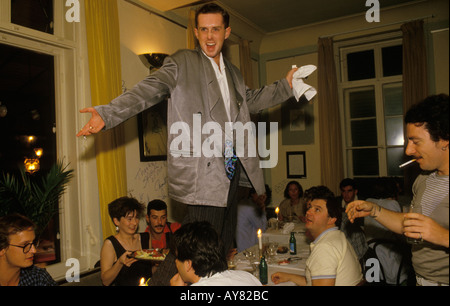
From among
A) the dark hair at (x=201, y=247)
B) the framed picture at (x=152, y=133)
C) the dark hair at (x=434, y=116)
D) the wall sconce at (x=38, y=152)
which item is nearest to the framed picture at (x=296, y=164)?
the framed picture at (x=152, y=133)

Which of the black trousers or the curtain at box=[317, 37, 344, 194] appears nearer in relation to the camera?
the black trousers

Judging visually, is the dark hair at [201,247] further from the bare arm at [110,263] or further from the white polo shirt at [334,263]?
the bare arm at [110,263]

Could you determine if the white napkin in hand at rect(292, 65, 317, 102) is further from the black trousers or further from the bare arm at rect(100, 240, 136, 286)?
the bare arm at rect(100, 240, 136, 286)

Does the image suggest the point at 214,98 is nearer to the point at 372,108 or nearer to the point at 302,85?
the point at 302,85

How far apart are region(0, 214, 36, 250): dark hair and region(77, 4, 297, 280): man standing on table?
92 centimetres

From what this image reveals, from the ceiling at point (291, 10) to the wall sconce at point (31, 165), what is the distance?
3075mm

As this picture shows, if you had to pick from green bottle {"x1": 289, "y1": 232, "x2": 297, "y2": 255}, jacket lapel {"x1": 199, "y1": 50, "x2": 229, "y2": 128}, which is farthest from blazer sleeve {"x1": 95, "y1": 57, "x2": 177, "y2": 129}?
green bottle {"x1": 289, "y1": 232, "x2": 297, "y2": 255}

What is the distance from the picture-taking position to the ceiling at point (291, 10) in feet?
15.5

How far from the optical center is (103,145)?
9.74ft

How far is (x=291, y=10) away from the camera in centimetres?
498

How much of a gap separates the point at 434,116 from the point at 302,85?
2.31 feet

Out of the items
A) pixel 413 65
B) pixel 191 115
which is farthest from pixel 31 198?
pixel 413 65

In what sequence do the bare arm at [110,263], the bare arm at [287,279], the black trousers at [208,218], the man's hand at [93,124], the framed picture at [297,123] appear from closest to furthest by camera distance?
the man's hand at [93,124]
the black trousers at [208,218]
the bare arm at [287,279]
the bare arm at [110,263]
the framed picture at [297,123]

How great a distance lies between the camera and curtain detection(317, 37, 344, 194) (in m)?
5.45
